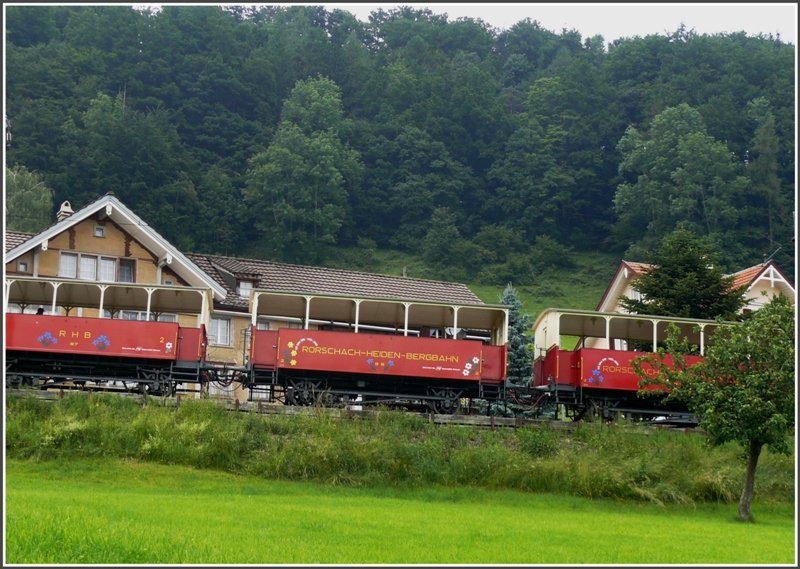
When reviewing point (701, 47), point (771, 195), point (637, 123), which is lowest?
point (771, 195)

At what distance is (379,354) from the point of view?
29.0 m

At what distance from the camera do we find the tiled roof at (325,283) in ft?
132

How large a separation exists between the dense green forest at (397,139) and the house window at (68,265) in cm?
4271

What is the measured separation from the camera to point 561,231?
93.6 meters

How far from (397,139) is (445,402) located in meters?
71.2

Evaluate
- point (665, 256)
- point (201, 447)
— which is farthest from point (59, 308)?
point (665, 256)

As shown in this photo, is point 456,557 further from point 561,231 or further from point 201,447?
point 561,231

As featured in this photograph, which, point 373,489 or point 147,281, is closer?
point 373,489

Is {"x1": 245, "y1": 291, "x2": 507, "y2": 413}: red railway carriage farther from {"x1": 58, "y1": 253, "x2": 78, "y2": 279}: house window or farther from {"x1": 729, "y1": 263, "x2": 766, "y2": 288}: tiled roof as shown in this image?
{"x1": 729, "y1": 263, "x2": 766, "y2": 288}: tiled roof

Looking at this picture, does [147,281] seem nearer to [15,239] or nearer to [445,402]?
[15,239]

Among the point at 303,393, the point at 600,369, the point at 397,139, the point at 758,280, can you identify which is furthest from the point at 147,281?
the point at 397,139

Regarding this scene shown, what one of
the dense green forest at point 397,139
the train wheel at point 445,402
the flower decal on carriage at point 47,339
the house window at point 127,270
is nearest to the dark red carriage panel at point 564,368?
the train wheel at point 445,402

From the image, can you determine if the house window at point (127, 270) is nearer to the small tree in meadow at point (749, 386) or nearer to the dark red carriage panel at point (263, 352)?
the dark red carriage panel at point (263, 352)

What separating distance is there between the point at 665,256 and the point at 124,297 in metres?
18.9
